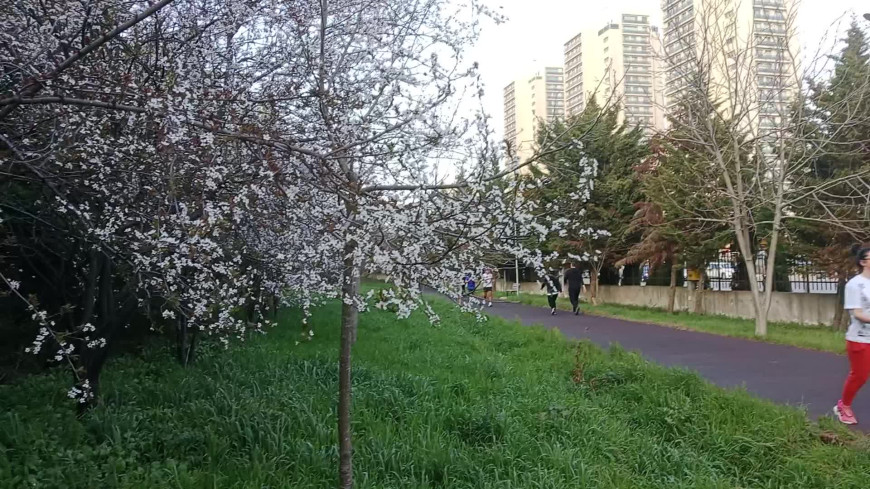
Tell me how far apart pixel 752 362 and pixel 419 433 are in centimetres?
563

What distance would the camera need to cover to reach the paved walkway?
6.24m

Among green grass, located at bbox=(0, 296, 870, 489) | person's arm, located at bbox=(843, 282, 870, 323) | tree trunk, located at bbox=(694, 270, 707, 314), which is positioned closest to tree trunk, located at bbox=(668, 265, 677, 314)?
tree trunk, located at bbox=(694, 270, 707, 314)

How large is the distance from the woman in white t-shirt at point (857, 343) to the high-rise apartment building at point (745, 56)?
7.23 m

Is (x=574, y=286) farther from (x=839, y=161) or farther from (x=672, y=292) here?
(x=839, y=161)

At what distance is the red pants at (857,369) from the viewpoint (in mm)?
5168

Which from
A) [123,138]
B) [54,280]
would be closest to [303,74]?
[123,138]

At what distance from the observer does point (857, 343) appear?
5.23 metres

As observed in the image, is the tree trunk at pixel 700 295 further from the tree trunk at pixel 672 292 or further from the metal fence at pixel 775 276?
the tree trunk at pixel 672 292

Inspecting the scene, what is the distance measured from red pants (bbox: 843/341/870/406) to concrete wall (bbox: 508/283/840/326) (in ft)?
26.6

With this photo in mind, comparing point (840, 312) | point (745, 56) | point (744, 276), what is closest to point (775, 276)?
point (744, 276)

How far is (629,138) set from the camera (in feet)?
68.6

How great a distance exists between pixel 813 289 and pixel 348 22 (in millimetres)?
12510

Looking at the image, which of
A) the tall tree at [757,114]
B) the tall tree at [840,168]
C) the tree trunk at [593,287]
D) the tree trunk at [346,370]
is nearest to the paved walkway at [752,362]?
the tall tree at [757,114]

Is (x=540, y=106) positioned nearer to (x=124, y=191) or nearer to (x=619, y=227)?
(x=619, y=227)
